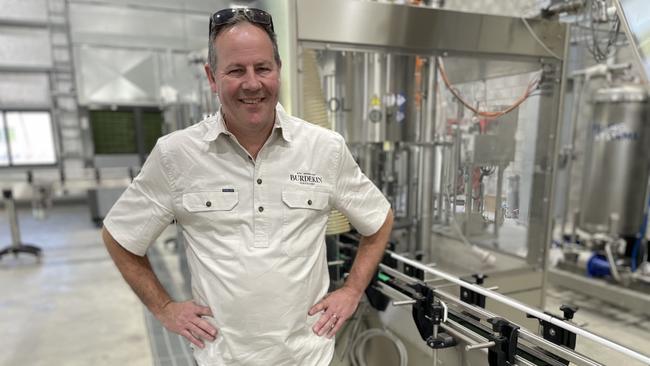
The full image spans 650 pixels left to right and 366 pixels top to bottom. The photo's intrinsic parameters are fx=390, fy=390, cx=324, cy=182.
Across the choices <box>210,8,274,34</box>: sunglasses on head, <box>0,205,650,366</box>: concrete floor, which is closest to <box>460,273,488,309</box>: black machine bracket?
<box>0,205,650,366</box>: concrete floor

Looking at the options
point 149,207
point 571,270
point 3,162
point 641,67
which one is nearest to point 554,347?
point 641,67

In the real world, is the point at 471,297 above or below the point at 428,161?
below

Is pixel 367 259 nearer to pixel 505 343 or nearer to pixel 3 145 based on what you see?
pixel 505 343

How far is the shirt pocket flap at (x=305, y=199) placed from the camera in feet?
3.43

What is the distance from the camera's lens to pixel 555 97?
6.85ft

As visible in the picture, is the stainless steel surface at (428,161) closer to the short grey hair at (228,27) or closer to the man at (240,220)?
the man at (240,220)

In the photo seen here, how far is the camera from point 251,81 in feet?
3.07

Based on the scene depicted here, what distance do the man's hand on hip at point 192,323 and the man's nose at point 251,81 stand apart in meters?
0.60

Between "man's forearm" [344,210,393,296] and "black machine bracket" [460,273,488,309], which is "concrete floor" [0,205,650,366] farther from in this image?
"man's forearm" [344,210,393,296]

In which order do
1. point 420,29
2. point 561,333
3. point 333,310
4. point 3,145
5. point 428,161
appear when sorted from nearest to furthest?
point 561,333, point 333,310, point 420,29, point 428,161, point 3,145

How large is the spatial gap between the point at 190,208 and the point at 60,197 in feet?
24.4

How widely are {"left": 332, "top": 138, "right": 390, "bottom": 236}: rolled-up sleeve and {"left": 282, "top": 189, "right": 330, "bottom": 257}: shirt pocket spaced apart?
6 centimetres

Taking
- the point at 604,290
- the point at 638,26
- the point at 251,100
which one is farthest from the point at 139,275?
the point at 604,290

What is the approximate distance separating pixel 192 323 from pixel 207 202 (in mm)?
330
